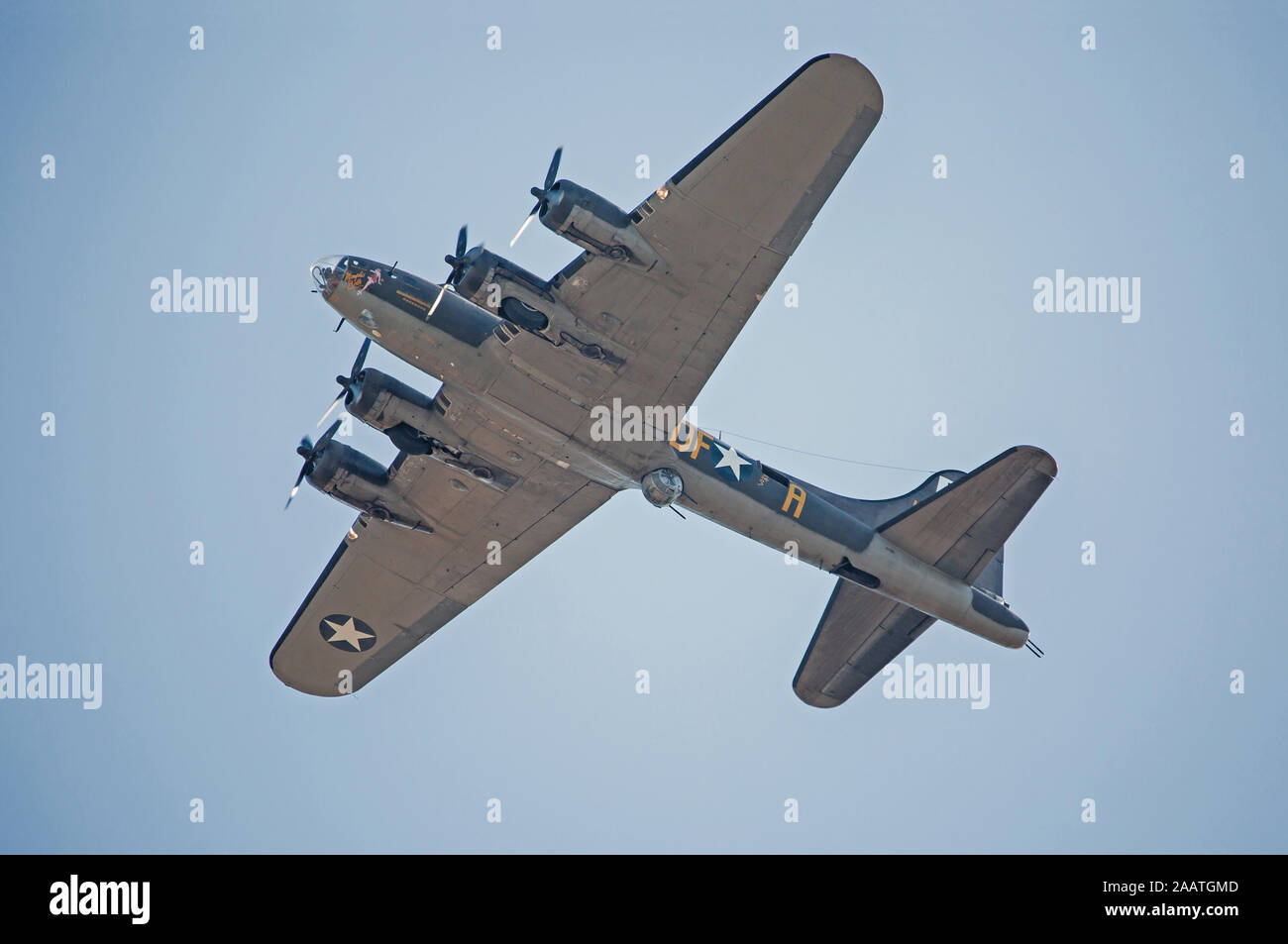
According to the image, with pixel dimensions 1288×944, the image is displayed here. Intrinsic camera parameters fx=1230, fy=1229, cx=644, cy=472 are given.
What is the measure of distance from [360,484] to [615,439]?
529cm

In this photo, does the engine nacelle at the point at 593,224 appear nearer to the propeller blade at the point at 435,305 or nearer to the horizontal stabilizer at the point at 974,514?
the propeller blade at the point at 435,305

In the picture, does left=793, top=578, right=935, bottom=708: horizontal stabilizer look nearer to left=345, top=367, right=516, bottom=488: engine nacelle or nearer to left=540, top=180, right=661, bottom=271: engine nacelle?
left=345, top=367, right=516, bottom=488: engine nacelle

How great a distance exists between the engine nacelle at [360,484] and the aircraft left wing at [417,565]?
26 centimetres

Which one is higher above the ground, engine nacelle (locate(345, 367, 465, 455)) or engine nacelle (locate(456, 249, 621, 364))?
engine nacelle (locate(456, 249, 621, 364))

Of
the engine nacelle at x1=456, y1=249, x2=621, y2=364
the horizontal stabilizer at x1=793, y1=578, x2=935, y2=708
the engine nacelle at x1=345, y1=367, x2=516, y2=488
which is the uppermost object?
the engine nacelle at x1=456, y1=249, x2=621, y2=364

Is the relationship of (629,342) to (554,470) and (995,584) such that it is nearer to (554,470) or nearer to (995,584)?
(554,470)

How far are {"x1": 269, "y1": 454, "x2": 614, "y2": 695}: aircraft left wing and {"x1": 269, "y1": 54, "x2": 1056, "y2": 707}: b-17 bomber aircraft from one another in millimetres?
44

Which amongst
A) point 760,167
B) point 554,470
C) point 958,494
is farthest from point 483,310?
point 958,494

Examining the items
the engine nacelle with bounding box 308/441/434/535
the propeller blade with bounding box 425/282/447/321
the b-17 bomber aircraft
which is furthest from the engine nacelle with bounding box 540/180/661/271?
the engine nacelle with bounding box 308/441/434/535

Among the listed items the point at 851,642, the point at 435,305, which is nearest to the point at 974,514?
the point at 851,642

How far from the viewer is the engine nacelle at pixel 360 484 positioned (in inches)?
913

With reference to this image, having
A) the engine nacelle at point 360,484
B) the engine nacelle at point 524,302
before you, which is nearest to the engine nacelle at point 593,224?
the engine nacelle at point 524,302

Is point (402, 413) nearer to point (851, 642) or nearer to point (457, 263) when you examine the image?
point (457, 263)

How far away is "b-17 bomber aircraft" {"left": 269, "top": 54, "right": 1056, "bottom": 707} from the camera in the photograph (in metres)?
19.1
